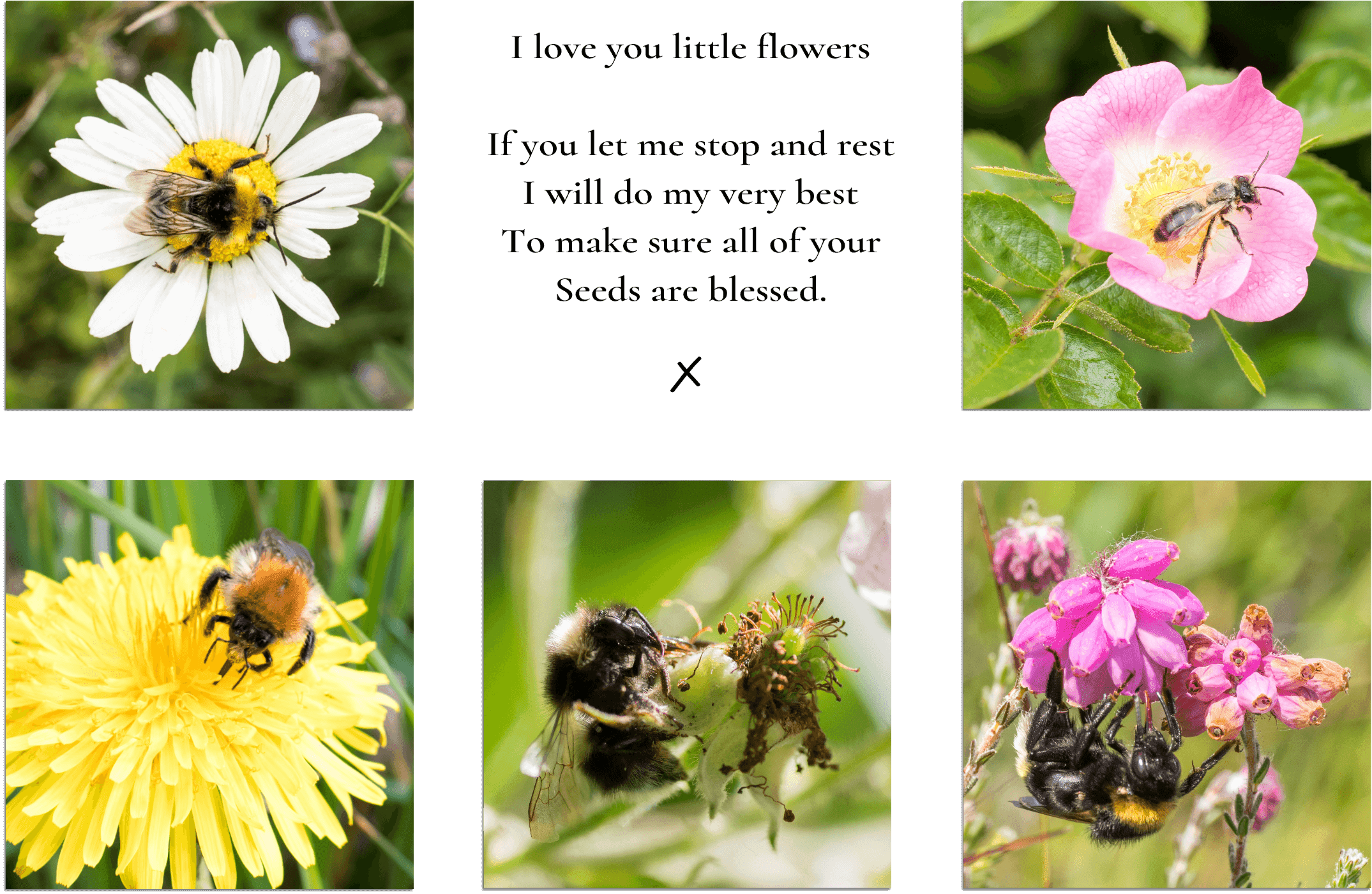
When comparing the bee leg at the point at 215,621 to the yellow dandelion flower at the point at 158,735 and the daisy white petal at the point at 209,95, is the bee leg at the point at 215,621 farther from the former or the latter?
the daisy white petal at the point at 209,95

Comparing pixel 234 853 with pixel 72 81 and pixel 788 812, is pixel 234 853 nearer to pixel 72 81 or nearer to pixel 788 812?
pixel 788 812

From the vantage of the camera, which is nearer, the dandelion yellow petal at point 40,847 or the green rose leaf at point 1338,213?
the dandelion yellow petal at point 40,847

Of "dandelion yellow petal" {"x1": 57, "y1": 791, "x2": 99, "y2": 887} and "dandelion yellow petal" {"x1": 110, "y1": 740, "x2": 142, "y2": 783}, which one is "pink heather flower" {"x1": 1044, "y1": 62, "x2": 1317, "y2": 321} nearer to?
"dandelion yellow petal" {"x1": 110, "y1": 740, "x2": 142, "y2": 783}

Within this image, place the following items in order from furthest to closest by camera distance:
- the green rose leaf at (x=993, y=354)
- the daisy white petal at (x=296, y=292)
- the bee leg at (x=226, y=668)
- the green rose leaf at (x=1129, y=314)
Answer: the daisy white petal at (x=296, y=292) → the bee leg at (x=226, y=668) → the green rose leaf at (x=1129, y=314) → the green rose leaf at (x=993, y=354)

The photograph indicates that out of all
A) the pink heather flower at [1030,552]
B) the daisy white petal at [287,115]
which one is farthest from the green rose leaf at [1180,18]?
the daisy white petal at [287,115]

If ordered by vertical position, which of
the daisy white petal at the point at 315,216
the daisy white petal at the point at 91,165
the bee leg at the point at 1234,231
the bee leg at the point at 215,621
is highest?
the daisy white petal at the point at 91,165

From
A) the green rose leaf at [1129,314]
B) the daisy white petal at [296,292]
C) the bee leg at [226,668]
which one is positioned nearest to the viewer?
the green rose leaf at [1129,314]

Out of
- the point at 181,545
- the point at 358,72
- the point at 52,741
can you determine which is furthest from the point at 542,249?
the point at 52,741
